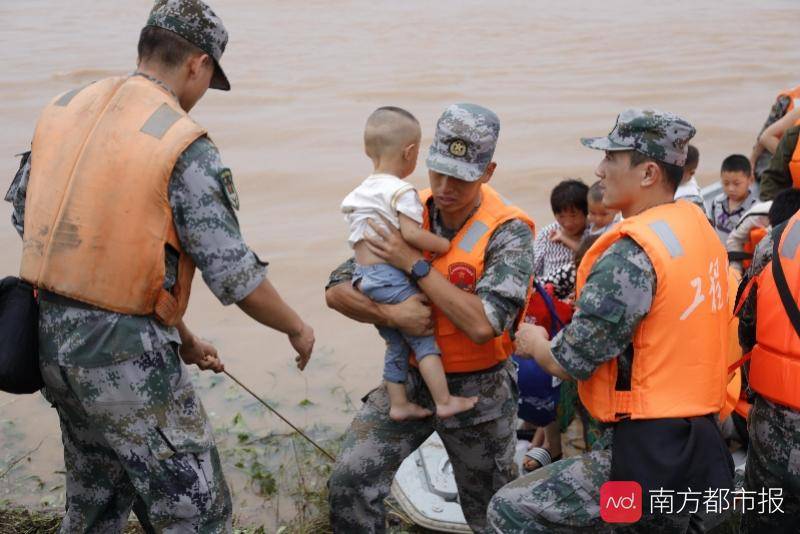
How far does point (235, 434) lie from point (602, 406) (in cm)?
303

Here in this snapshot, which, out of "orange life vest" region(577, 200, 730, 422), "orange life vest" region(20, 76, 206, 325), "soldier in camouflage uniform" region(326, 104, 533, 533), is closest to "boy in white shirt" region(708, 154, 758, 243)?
"soldier in camouflage uniform" region(326, 104, 533, 533)

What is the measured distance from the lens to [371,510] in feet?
12.5

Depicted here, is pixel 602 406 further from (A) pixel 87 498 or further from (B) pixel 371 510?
(A) pixel 87 498

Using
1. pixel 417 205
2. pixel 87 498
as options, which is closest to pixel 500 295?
pixel 417 205

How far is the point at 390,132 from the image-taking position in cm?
377

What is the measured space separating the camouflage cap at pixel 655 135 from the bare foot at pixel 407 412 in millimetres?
1270

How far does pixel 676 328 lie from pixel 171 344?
1.68 m

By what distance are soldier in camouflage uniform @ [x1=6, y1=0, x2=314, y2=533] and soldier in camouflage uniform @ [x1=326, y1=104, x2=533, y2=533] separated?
1.71ft

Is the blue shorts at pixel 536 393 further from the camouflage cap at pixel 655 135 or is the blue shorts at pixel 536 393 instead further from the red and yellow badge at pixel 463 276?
the camouflage cap at pixel 655 135

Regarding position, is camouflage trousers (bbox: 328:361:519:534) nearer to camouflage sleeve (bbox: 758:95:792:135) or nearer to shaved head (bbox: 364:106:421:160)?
shaved head (bbox: 364:106:421:160)

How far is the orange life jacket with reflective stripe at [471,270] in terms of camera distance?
3.67 metres

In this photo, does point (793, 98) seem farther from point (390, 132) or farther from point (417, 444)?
point (417, 444)

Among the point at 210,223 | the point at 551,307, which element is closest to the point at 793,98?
the point at 551,307

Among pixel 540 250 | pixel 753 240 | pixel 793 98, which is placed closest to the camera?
pixel 753 240
